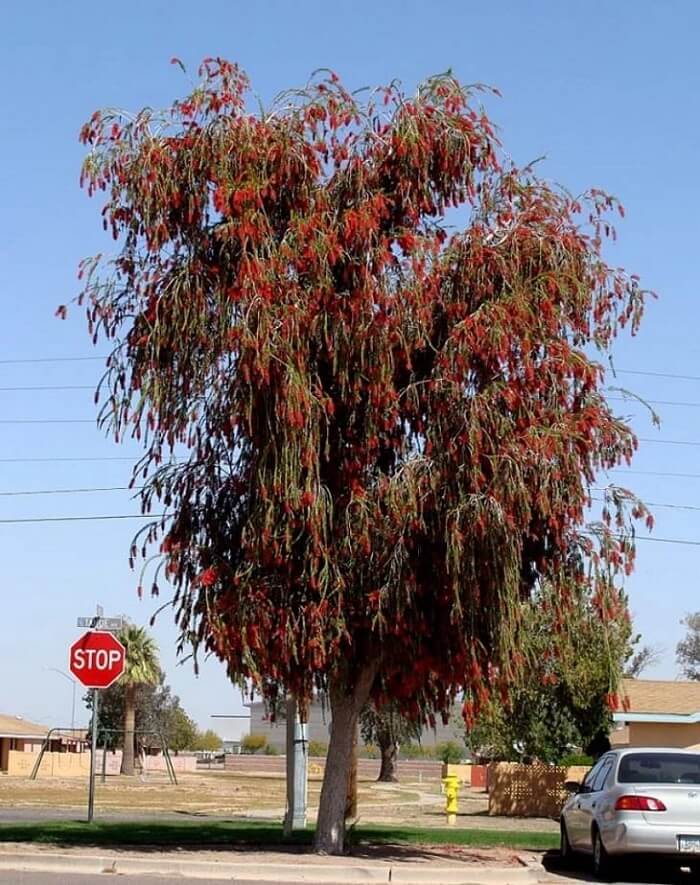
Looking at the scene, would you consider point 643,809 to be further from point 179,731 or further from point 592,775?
point 179,731

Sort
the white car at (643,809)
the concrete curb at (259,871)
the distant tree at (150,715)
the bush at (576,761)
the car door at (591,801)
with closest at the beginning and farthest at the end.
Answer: the concrete curb at (259,871), the white car at (643,809), the car door at (591,801), the bush at (576,761), the distant tree at (150,715)

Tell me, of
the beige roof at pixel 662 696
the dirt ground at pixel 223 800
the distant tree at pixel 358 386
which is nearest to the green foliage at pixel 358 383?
the distant tree at pixel 358 386

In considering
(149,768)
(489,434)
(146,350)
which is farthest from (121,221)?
(149,768)

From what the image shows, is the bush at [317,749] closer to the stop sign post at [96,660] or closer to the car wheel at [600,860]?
the stop sign post at [96,660]

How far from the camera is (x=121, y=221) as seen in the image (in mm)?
18500

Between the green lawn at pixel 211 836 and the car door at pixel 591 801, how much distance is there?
12.2 ft

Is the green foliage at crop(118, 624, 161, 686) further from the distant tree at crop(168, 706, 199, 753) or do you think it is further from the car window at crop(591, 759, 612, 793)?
the car window at crop(591, 759, 612, 793)

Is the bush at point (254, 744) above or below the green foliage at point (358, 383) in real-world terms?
below

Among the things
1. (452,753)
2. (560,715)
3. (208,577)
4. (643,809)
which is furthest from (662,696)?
(452,753)

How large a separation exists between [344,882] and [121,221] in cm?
843

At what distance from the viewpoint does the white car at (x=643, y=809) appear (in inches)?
668

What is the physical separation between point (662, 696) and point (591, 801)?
2454cm

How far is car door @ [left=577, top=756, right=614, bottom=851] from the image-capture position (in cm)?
1844

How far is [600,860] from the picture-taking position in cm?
1795
